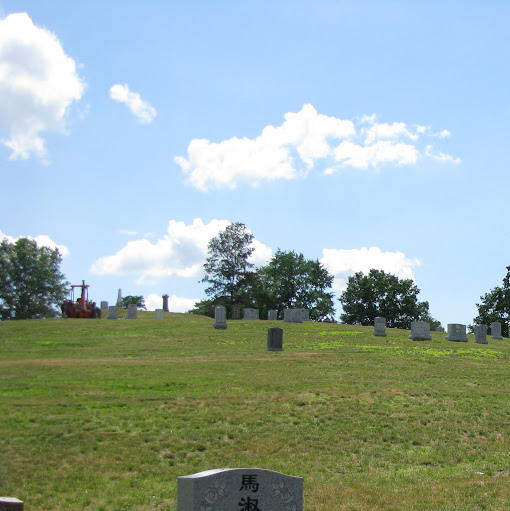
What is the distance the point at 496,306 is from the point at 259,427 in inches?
2607

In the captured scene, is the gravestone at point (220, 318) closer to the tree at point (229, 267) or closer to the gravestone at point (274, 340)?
the gravestone at point (274, 340)

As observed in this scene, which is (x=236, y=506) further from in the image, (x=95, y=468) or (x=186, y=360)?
(x=186, y=360)

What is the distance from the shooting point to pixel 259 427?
14.2 metres

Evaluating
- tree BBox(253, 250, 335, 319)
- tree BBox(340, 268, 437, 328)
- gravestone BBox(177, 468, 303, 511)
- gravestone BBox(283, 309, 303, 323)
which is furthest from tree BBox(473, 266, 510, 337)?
gravestone BBox(177, 468, 303, 511)

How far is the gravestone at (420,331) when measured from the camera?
33875 millimetres

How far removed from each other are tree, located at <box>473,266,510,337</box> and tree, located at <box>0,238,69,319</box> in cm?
5592

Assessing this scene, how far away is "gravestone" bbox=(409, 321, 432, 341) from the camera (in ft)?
111

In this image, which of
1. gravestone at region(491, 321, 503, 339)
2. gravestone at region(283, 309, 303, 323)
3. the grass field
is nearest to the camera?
the grass field

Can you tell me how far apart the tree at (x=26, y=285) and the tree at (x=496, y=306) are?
55.9m

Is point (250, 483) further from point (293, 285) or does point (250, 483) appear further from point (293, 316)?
point (293, 285)

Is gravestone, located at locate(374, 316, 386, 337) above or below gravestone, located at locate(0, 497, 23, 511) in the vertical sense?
above

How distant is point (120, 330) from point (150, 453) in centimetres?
2428

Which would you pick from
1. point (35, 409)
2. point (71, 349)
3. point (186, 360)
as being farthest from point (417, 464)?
point (71, 349)

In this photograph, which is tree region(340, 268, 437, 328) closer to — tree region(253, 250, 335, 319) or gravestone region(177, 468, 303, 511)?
tree region(253, 250, 335, 319)
